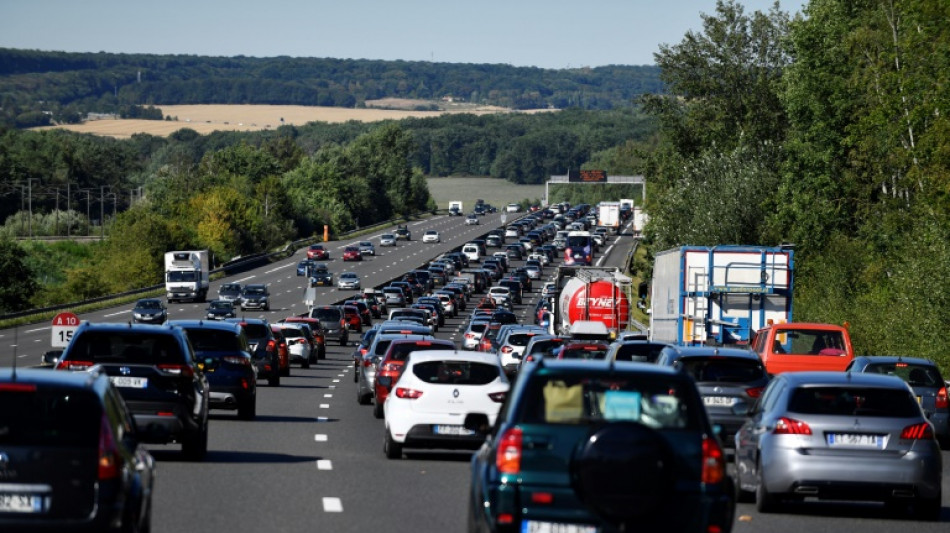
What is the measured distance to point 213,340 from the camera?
25781 mm

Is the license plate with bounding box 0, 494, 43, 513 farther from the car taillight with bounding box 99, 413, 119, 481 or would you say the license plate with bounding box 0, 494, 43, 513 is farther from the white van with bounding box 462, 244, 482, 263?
the white van with bounding box 462, 244, 482, 263

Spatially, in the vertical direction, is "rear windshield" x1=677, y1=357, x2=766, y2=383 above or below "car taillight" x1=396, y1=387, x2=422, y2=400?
above

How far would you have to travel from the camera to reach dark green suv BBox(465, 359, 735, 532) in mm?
9961

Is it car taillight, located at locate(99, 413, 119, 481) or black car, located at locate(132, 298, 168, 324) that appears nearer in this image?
car taillight, located at locate(99, 413, 119, 481)

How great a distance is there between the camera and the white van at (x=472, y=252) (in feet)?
420

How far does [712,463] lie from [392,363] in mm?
17223

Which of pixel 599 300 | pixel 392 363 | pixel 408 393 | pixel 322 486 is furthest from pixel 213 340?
pixel 599 300

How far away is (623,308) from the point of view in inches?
2053

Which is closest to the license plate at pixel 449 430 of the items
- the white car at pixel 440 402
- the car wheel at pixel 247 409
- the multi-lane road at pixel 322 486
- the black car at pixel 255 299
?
the white car at pixel 440 402

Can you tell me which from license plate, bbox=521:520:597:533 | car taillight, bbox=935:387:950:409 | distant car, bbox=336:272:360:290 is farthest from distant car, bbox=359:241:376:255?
license plate, bbox=521:520:597:533

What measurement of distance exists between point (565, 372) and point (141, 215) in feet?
388

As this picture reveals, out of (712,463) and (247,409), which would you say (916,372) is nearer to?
(247,409)

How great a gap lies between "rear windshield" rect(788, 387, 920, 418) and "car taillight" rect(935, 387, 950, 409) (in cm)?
1098

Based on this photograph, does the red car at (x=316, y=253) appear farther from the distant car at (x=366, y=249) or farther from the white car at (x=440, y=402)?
the white car at (x=440, y=402)
